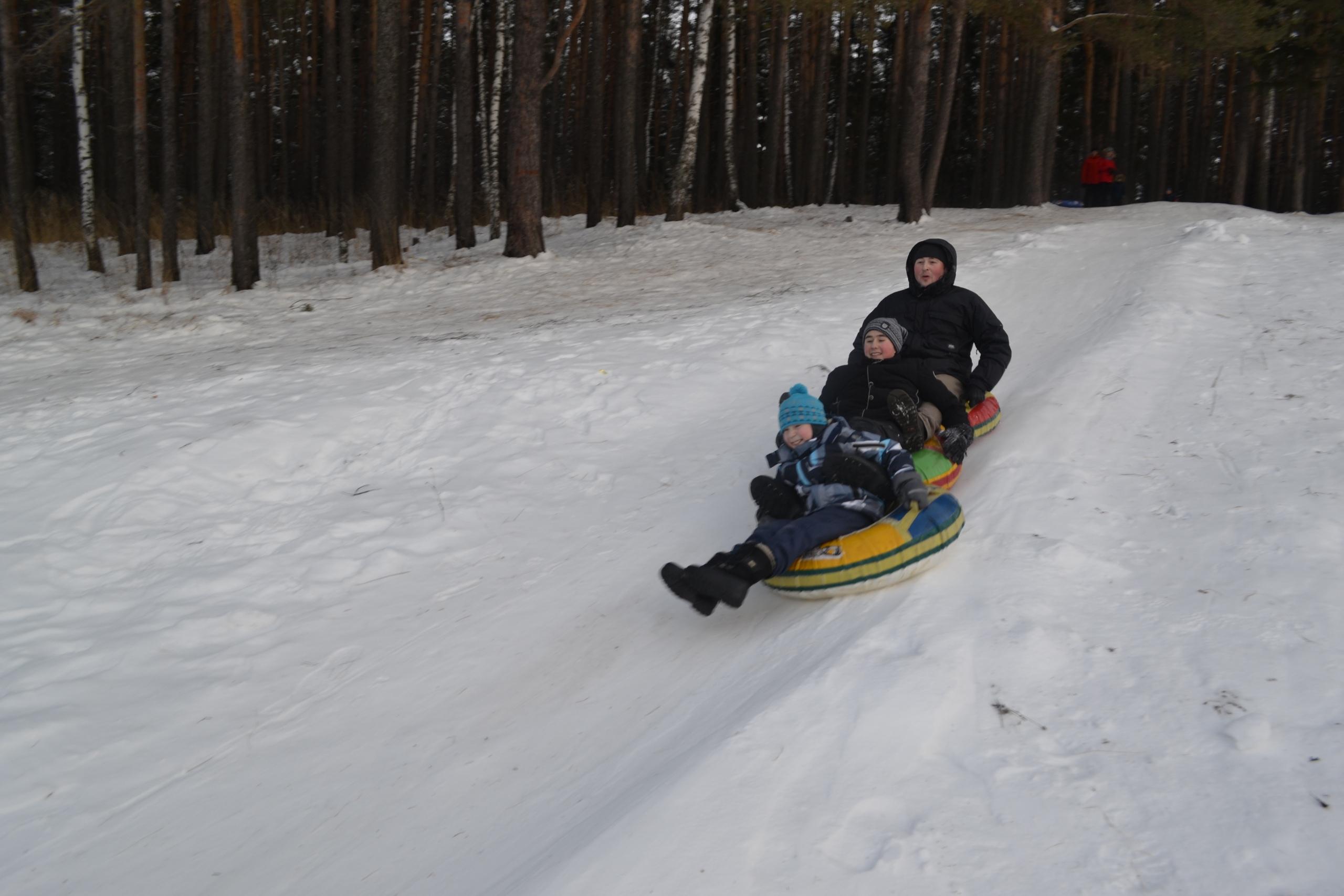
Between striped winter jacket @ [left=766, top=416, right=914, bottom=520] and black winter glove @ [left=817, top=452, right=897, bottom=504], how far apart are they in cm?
3

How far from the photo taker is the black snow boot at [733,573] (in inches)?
142

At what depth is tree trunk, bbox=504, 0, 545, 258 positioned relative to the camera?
37.7ft

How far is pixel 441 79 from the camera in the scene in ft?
88.1

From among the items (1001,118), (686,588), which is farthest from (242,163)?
(1001,118)

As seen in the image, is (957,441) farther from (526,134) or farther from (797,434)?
(526,134)

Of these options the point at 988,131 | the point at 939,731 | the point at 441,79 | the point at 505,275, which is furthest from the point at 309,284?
the point at 988,131

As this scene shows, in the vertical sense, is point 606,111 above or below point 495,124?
above

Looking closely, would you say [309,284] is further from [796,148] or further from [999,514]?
[796,148]

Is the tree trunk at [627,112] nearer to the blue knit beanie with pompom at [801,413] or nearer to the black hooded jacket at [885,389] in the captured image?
the black hooded jacket at [885,389]

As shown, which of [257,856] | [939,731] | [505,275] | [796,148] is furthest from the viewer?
[796,148]

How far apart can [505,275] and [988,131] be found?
69.3ft

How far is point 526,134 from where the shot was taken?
11.8m

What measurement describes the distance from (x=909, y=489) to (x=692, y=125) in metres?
12.2

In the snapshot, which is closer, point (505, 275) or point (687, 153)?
point (505, 275)
